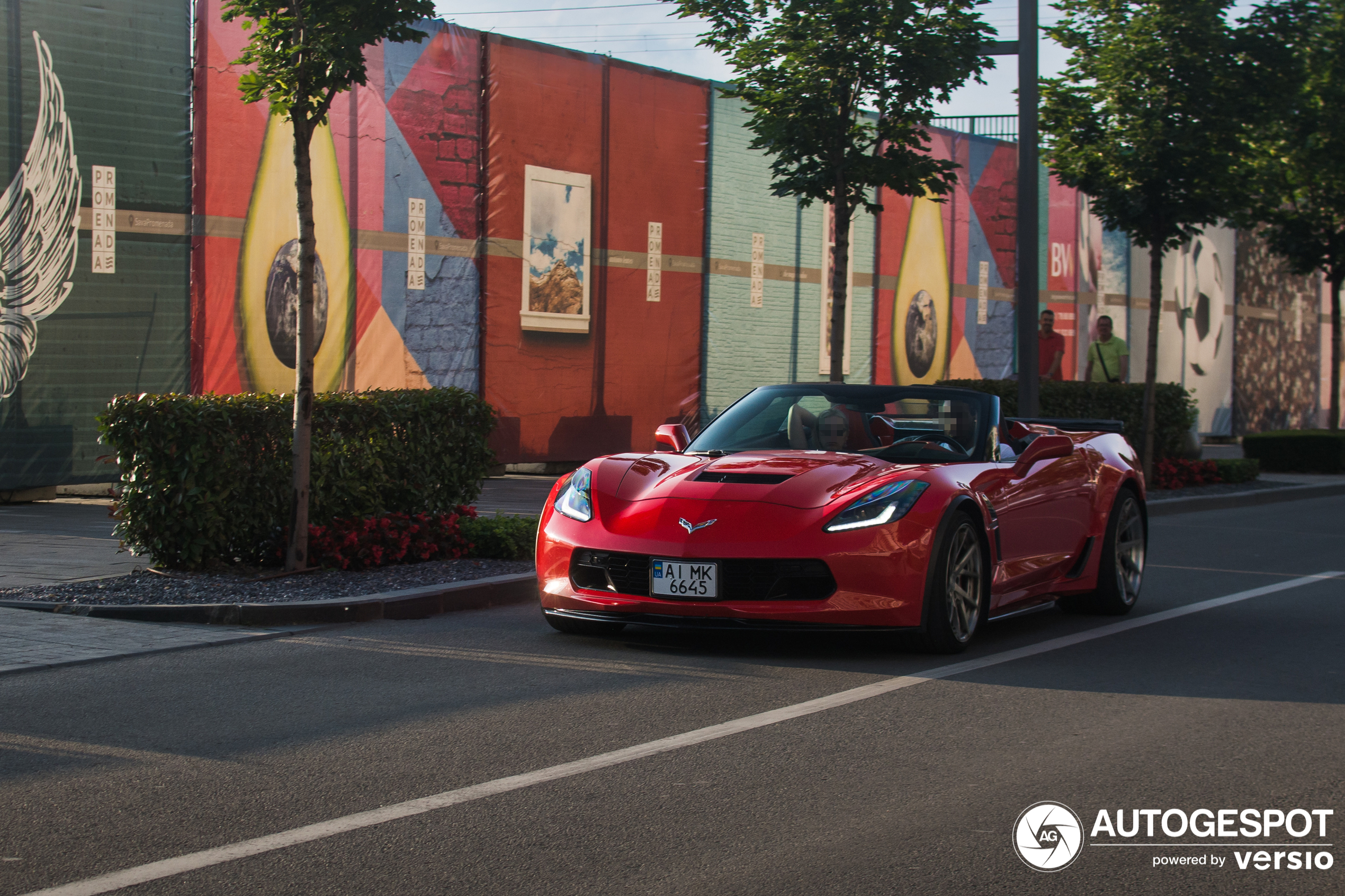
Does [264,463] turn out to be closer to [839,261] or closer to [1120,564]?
[1120,564]

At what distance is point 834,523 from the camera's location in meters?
6.53

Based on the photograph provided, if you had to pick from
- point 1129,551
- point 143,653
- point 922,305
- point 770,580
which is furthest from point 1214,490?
point 143,653

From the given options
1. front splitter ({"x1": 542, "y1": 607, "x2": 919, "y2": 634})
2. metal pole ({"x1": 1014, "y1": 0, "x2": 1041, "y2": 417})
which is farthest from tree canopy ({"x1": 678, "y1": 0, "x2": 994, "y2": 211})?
front splitter ({"x1": 542, "y1": 607, "x2": 919, "y2": 634})

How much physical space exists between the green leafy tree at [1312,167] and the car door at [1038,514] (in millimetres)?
11090

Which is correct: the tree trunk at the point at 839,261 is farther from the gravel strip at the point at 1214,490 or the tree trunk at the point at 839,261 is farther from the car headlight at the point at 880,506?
the car headlight at the point at 880,506

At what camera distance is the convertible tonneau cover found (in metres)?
9.57

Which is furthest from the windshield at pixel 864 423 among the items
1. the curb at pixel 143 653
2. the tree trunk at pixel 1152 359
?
the tree trunk at pixel 1152 359

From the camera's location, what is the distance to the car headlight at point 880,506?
6.54 metres

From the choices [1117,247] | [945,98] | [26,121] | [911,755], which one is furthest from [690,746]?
[1117,247]

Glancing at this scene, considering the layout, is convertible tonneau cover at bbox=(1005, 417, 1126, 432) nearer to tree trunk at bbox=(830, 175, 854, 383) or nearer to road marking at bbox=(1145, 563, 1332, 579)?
road marking at bbox=(1145, 563, 1332, 579)

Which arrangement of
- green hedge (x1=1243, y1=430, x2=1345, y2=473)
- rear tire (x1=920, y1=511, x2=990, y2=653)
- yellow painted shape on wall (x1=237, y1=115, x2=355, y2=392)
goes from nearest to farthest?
rear tire (x1=920, y1=511, x2=990, y2=653) < yellow painted shape on wall (x1=237, y1=115, x2=355, y2=392) < green hedge (x1=1243, y1=430, x2=1345, y2=473)

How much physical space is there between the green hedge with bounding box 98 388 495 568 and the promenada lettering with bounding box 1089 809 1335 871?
19.4ft

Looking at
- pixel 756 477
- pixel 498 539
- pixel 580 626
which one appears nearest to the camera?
pixel 756 477

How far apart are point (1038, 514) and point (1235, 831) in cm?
369
